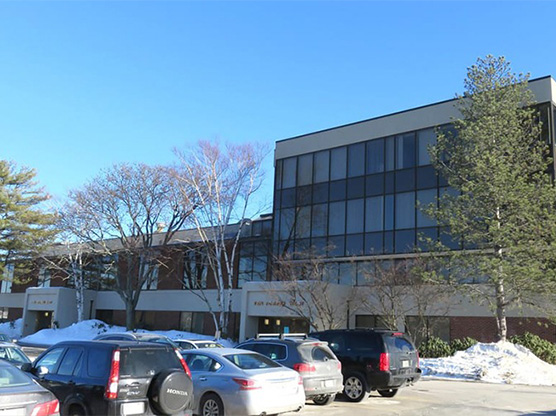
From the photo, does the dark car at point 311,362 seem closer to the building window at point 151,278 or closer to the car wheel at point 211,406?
the car wheel at point 211,406

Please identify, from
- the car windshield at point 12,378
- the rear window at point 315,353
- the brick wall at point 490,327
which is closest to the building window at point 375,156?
the brick wall at point 490,327

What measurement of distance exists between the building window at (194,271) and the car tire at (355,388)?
29064 mm

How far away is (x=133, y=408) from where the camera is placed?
310 inches

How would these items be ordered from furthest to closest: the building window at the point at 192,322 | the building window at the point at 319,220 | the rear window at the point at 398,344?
1. the building window at the point at 192,322
2. the building window at the point at 319,220
3. the rear window at the point at 398,344

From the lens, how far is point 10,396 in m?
6.39

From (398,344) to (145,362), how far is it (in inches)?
310

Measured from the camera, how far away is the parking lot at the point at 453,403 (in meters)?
12.2

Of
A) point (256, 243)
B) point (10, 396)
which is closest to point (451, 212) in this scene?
point (256, 243)

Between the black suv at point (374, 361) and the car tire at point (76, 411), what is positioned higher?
the black suv at point (374, 361)

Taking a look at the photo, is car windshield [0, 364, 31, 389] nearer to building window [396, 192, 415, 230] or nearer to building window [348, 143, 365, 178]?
building window [396, 192, 415, 230]

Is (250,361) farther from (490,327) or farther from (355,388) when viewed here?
(490,327)

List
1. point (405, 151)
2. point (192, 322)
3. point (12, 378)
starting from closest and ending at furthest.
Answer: point (12, 378), point (405, 151), point (192, 322)

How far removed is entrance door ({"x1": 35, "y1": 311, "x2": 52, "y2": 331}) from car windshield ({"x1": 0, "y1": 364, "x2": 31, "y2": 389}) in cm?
4896

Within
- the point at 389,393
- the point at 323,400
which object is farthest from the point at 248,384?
the point at 389,393
